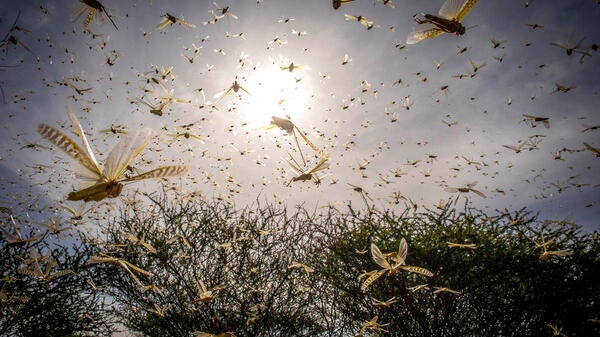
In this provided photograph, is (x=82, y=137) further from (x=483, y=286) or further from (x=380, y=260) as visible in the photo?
(x=483, y=286)

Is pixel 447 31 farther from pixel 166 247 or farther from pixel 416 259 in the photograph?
pixel 166 247

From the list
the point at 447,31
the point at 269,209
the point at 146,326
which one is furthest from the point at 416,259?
the point at 146,326

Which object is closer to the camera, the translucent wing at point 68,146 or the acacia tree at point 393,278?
the translucent wing at point 68,146

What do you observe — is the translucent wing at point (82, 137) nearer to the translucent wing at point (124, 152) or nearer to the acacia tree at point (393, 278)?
the translucent wing at point (124, 152)

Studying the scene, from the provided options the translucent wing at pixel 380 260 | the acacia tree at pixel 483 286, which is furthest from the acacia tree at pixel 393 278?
the translucent wing at pixel 380 260

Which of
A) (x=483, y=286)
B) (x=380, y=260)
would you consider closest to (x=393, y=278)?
(x=483, y=286)
